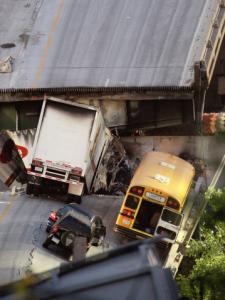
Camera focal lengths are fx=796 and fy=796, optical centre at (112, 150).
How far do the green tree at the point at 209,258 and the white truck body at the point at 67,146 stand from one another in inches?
238

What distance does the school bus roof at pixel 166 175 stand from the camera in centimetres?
2553

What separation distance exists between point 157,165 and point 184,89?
16.5 ft

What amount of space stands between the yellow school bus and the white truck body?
2.93 metres

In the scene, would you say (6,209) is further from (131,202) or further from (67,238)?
(67,238)

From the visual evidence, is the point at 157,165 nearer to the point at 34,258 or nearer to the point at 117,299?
the point at 34,258

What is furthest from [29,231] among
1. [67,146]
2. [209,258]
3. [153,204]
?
[209,258]

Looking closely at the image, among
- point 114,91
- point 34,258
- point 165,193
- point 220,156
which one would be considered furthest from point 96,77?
point 34,258

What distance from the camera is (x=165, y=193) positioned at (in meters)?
25.2

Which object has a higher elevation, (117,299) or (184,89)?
(184,89)

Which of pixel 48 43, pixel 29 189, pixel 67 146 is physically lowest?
pixel 29 189

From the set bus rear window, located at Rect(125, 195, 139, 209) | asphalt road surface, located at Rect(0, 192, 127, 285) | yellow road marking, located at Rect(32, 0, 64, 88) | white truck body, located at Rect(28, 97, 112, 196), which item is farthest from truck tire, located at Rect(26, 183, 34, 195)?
bus rear window, located at Rect(125, 195, 139, 209)

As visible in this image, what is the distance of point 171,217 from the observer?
82.8 feet

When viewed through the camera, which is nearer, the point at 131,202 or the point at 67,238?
the point at 67,238

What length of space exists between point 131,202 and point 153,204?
28.0 inches
